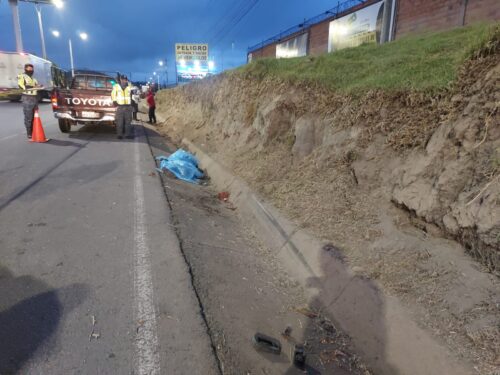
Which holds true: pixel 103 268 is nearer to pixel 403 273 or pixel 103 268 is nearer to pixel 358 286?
pixel 358 286

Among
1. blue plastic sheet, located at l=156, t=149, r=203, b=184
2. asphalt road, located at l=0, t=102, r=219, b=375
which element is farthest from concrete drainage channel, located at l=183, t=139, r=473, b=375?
blue plastic sheet, located at l=156, t=149, r=203, b=184

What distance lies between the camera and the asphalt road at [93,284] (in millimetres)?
2684

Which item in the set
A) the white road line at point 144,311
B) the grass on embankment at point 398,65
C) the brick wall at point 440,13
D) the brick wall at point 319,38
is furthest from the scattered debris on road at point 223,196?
the brick wall at point 319,38

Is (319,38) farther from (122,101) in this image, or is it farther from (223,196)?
(223,196)

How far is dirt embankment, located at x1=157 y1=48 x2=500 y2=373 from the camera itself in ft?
10.4

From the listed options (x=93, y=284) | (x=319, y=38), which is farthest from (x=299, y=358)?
(x=319, y=38)

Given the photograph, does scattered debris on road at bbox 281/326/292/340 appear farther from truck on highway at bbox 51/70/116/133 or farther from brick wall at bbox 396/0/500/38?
brick wall at bbox 396/0/500/38

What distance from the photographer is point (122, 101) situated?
39.3ft

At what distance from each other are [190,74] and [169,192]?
49824mm

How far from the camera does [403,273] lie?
3.65 metres

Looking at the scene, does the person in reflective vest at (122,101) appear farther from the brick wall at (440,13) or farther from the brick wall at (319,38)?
the brick wall at (319,38)

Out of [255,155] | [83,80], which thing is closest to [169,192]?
[255,155]

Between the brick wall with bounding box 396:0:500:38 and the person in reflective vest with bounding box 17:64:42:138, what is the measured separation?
579 inches

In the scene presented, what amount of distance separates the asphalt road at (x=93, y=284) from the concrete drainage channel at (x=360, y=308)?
1479mm
